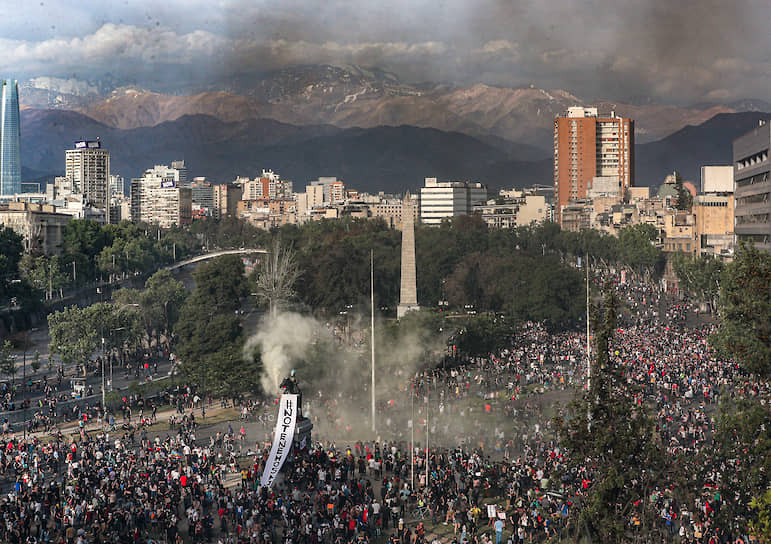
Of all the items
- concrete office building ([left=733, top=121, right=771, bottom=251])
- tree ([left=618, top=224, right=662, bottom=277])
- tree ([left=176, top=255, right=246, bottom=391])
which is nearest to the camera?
tree ([left=176, top=255, right=246, bottom=391])

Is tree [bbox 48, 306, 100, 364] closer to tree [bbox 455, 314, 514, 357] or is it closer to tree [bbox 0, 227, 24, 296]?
tree [bbox 0, 227, 24, 296]

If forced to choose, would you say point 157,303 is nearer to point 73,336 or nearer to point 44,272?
point 73,336

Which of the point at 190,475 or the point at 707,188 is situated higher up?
the point at 707,188

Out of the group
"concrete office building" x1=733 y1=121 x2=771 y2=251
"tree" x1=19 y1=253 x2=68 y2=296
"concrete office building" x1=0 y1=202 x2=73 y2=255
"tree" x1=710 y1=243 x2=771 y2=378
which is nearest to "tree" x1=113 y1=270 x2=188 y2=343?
"tree" x1=19 y1=253 x2=68 y2=296

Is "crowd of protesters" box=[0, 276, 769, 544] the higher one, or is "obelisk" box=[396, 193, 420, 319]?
"obelisk" box=[396, 193, 420, 319]

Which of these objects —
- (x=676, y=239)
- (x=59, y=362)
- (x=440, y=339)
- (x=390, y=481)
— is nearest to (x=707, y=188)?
(x=676, y=239)

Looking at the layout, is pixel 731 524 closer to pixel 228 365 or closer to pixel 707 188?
pixel 228 365
